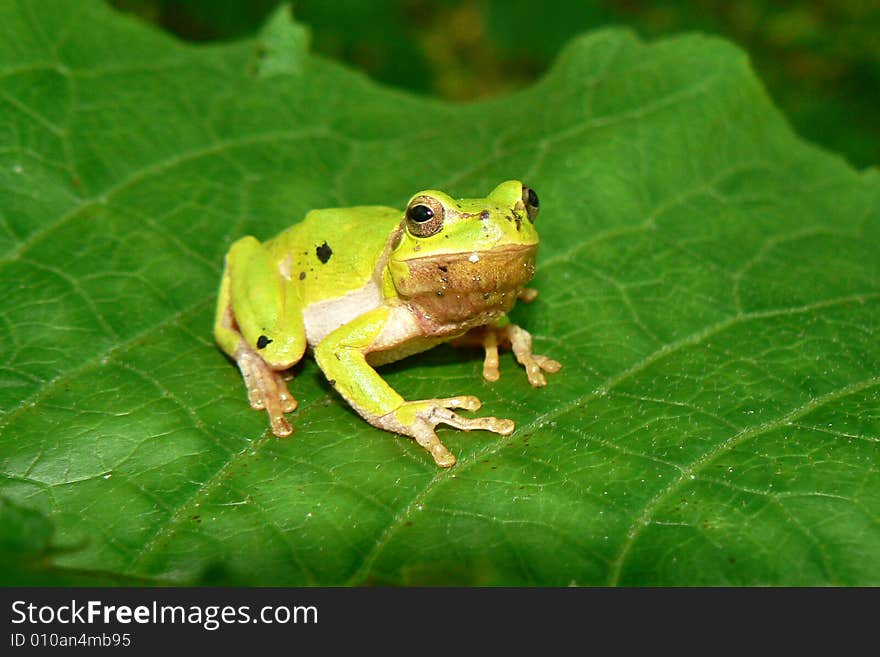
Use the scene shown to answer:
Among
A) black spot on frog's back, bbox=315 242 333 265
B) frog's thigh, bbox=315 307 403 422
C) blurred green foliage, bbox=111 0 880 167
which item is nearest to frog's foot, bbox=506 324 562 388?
frog's thigh, bbox=315 307 403 422

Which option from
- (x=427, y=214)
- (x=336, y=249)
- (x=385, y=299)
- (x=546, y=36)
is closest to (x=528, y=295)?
(x=385, y=299)

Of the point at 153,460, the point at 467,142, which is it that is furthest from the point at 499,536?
the point at 467,142

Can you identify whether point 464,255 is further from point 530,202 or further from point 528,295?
point 528,295

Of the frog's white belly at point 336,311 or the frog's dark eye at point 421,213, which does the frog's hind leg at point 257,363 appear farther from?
the frog's dark eye at point 421,213

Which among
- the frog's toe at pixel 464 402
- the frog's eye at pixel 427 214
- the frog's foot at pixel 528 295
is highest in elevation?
the frog's foot at pixel 528 295

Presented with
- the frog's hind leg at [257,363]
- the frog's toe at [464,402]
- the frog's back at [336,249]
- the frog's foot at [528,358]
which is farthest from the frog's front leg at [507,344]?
the frog's hind leg at [257,363]

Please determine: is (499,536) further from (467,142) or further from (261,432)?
(467,142)

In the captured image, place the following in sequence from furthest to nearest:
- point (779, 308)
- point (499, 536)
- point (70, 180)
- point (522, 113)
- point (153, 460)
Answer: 1. point (522, 113)
2. point (70, 180)
3. point (779, 308)
4. point (153, 460)
5. point (499, 536)
